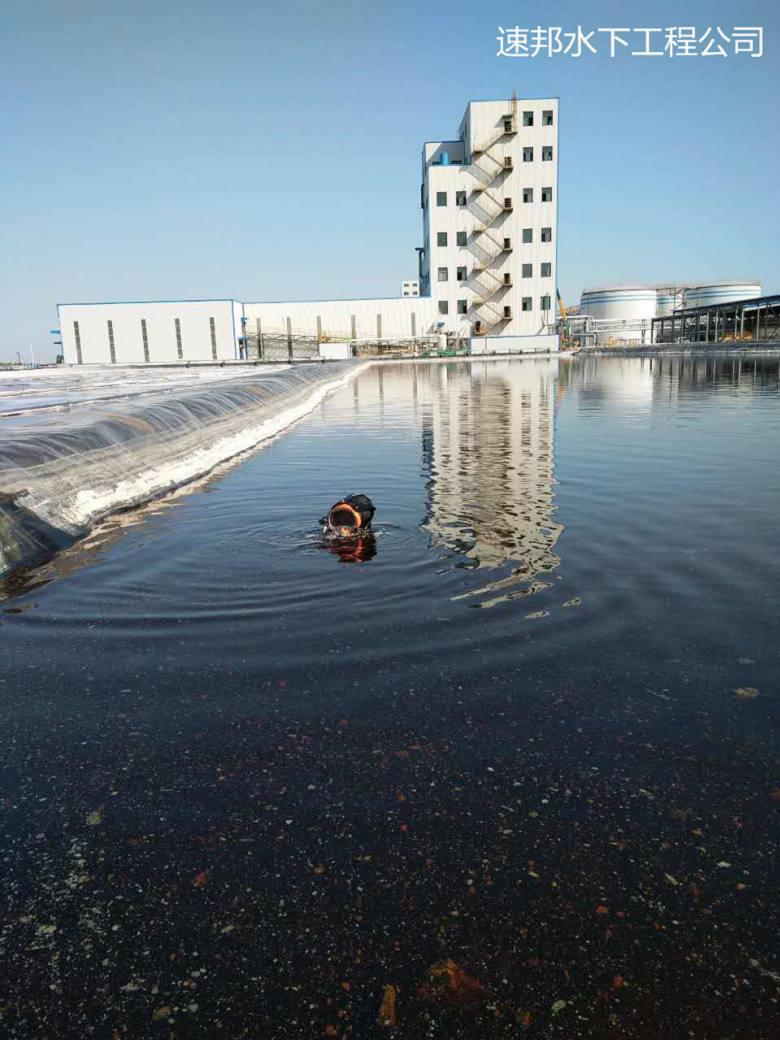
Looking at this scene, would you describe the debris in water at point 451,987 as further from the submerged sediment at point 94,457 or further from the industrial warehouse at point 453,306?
the industrial warehouse at point 453,306

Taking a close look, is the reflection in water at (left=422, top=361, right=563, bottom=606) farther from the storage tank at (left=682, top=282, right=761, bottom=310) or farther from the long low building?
the storage tank at (left=682, top=282, right=761, bottom=310)

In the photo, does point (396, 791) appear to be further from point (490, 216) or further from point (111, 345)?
point (490, 216)

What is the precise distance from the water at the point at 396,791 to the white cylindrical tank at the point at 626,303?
92733 mm

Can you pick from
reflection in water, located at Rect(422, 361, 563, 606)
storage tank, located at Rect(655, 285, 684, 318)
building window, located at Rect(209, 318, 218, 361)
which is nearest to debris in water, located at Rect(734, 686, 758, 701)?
reflection in water, located at Rect(422, 361, 563, 606)

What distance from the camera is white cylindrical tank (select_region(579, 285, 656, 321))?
3531 inches

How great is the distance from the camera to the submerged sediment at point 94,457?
6.13 m

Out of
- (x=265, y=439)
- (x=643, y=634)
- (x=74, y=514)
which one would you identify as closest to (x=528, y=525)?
(x=643, y=634)

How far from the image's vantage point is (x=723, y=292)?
8831 centimetres

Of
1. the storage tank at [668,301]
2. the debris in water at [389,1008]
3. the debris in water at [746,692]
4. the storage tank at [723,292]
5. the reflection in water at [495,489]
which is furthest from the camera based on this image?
the storage tank at [668,301]

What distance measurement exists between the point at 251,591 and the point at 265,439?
9.80 metres

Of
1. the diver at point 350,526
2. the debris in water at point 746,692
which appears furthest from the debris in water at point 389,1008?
the diver at point 350,526

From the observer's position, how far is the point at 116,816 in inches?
94.3

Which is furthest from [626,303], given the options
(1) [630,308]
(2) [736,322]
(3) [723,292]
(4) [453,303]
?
(4) [453,303]

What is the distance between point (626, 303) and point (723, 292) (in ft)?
38.3
